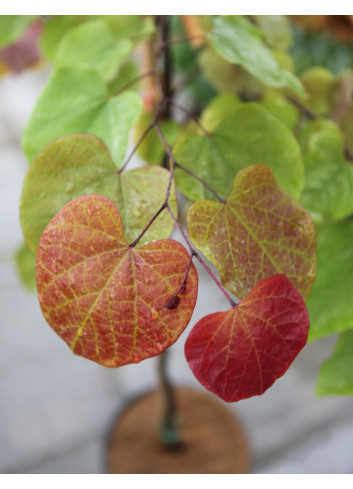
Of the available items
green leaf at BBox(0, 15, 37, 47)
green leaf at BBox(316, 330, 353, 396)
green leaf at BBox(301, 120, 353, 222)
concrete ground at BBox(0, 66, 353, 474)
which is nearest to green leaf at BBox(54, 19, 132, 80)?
green leaf at BBox(0, 15, 37, 47)

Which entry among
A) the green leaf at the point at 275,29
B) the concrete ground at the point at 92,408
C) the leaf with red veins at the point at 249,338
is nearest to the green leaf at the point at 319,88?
the green leaf at the point at 275,29

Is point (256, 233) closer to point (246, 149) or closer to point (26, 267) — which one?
point (246, 149)

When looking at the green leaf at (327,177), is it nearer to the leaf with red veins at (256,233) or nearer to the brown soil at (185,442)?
the leaf with red veins at (256,233)

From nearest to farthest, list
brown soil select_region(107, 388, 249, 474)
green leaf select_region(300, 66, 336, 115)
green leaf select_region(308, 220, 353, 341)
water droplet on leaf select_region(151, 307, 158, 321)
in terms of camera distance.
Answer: water droplet on leaf select_region(151, 307, 158, 321)
green leaf select_region(308, 220, 353, 341)
green leaf select_region(300, 66, 336, 115)
brown soil select_region(107, 388, 249, 474)

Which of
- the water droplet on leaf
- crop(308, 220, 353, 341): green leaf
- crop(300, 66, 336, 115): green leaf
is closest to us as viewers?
the water droplet on leaf

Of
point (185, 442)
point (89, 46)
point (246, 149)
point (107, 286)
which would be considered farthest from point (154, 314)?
point (185, 442)

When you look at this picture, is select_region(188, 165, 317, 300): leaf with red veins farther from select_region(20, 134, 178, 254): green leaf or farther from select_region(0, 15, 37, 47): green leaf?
select_region(0, 15, 37, 47): green leaf
